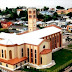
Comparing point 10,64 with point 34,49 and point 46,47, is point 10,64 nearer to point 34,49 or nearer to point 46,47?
point 34,49

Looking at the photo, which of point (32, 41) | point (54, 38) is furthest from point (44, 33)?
point (32, 41)

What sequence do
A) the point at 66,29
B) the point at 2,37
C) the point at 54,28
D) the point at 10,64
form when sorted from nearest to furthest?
the point at 10,64 → the point at 2,37 → the point at 54,28 → the point at 66,29

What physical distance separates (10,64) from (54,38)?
10863 mm

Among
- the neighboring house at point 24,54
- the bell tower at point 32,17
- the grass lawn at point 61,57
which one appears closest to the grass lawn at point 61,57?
the grass lawn at point 61,57

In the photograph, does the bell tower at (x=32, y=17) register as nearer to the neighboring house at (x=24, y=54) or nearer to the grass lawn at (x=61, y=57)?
the neighboring house at (x=24, y=54)

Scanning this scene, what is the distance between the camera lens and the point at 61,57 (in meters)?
30.0

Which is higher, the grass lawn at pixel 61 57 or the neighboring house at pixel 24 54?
the neighboring house at pixel 24 54

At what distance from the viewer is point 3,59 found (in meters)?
26.6

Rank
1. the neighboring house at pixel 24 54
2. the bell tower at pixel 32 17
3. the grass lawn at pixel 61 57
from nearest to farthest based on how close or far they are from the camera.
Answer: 1. the neighboring house at pixel 24 54
2. the grass lawn at pixel 61 57
3. the bell tower at pixel 32 17

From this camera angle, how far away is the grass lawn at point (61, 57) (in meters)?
27.2

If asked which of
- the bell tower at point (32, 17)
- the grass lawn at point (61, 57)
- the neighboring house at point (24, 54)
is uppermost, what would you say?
the bell tower at point (32, 17)

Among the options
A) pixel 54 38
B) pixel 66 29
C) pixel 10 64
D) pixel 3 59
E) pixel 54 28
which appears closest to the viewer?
pixel 10 64

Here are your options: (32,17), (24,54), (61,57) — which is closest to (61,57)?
(61,57)

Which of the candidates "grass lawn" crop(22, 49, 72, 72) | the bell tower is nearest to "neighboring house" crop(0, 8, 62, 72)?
"grass lawn" crop(22, 49, 72, 72)
